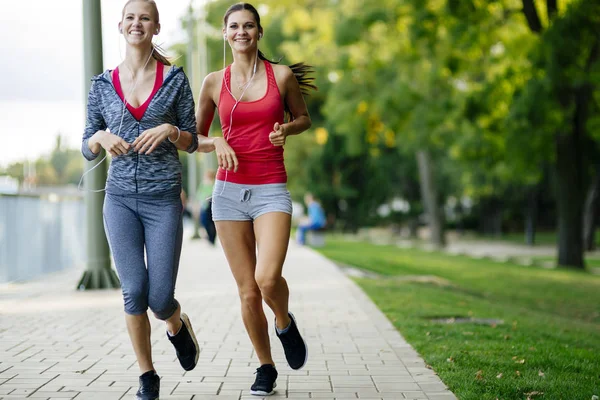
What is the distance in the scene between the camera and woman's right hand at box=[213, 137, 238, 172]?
15.3ft

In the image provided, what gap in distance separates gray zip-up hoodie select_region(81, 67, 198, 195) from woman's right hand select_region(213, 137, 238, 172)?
0.54 ft

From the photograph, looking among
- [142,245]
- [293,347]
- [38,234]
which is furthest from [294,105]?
[38,234]

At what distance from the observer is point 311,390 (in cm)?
518

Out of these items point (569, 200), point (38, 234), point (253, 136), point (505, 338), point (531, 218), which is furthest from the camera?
point (531, 218)

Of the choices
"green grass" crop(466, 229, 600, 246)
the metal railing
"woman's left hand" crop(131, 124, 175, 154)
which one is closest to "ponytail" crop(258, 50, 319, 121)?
"woman's left hand" crop(131, 124, 175, 154)

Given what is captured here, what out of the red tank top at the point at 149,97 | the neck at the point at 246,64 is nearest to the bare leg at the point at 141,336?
the red tank top at the point at 149,97

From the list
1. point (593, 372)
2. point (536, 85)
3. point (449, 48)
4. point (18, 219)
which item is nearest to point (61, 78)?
point (18, 219)

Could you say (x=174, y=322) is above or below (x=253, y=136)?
below

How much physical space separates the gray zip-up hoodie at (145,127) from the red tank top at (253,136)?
24 cm

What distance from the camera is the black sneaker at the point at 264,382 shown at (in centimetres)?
497

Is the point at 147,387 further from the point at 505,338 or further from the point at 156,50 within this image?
the point at 505,338

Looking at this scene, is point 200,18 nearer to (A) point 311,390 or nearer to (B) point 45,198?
(B) point 45,198

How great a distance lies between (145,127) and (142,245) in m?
0.66

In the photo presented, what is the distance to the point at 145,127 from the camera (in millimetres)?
4605
